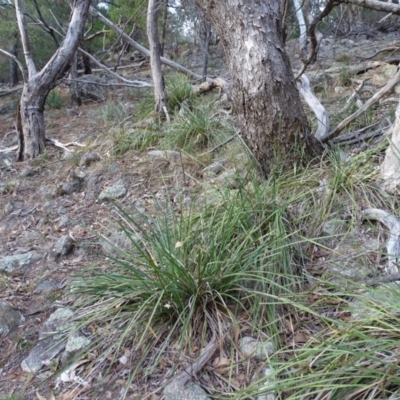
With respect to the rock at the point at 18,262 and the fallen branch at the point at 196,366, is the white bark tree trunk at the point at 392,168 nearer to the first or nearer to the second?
the fallen branch at the point at 196,366

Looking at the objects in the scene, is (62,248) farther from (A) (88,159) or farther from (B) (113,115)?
(B) (113,115)

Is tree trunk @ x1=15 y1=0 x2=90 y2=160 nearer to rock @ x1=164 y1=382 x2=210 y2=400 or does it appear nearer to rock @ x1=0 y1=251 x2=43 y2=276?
rock @ x1=0 y1=251 x2=43 y2=276

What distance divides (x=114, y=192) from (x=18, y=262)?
1189 mm

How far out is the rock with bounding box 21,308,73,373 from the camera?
216cm

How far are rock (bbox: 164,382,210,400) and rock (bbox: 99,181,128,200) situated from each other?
240 cm

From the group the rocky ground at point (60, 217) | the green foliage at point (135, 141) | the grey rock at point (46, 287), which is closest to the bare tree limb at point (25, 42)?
the rocky ground at point (60, 217)

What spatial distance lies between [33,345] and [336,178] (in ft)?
7.02

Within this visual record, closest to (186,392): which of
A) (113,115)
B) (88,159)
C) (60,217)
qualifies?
(60,217)

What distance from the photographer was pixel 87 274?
106 inches

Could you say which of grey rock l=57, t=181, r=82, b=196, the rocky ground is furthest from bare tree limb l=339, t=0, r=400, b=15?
grey rock l=57, t=181, r=82, b=196

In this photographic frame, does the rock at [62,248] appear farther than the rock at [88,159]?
No

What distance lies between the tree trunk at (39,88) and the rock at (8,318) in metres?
3.67

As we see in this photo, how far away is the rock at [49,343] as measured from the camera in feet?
7.07

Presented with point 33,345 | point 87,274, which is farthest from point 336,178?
point 33,345
